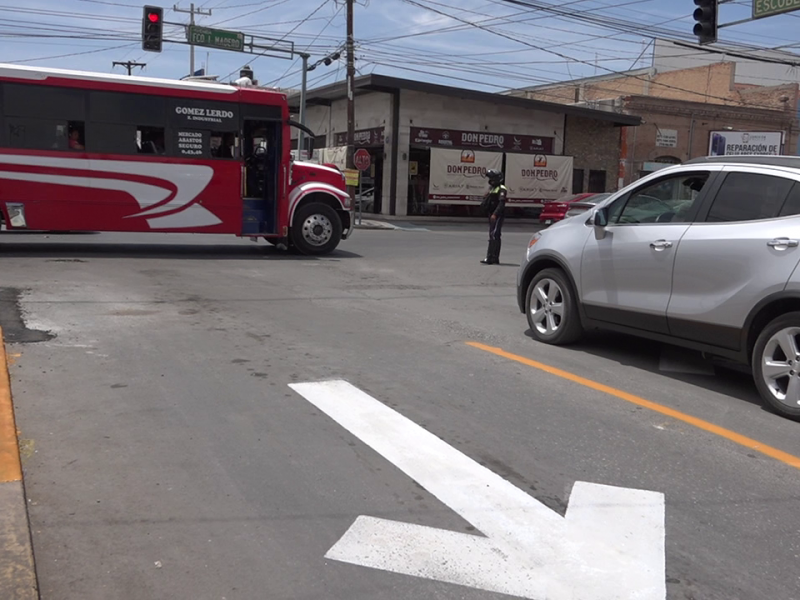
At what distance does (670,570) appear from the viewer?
3498 millimetres

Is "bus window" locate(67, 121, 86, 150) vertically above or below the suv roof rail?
above

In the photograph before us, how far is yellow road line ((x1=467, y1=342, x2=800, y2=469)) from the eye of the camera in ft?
16.5

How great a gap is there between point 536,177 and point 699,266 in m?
30.4

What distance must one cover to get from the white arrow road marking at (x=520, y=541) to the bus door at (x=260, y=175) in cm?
1127

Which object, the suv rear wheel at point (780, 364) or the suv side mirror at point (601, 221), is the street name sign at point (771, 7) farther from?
the suv rear wheel at point (780, 364)

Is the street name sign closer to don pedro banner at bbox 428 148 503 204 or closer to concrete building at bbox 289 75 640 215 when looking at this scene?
concrete building at bbox 289 75 640 215

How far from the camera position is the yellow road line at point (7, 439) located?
4.14m

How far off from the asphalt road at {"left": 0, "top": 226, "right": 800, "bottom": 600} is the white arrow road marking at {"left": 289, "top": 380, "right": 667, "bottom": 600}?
0.26 ft

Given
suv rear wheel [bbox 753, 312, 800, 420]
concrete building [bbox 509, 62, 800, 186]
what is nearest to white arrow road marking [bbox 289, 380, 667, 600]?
suv rear wheel [bbox 753, 312, 800, 420]

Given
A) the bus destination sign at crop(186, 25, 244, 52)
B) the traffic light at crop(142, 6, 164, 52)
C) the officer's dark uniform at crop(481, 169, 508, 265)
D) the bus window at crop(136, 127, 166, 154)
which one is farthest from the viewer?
the bus destination sign at crop(186, 25, 244, 52)

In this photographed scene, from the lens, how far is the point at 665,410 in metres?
5.85

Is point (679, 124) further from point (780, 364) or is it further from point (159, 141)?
point (780, 364)

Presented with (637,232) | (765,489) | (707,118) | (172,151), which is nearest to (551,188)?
(707,118)

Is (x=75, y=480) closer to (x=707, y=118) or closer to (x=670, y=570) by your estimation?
(x=670, y=570)
